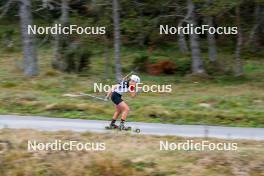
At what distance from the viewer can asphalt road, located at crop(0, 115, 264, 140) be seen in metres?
16.9

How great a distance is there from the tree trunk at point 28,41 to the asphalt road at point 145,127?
7.86 m

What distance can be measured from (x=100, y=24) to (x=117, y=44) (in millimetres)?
5453

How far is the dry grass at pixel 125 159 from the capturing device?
14609 millimetres

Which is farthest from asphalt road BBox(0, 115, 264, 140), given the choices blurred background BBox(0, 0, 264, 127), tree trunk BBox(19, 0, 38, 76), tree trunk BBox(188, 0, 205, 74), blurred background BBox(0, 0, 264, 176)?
tree trunk BBox(188, 0, 205, 74)

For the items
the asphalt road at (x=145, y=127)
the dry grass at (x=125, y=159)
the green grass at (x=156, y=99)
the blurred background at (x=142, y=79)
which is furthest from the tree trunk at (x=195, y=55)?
the dry grass at (x=125, y=159)

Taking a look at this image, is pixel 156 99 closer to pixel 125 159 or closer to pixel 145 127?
pixel 145 127

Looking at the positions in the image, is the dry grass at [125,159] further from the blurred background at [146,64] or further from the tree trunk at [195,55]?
the tree trunk at [195,55]

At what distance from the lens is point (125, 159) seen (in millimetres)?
14867

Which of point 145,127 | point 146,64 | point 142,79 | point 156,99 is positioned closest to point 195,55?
point 142,79

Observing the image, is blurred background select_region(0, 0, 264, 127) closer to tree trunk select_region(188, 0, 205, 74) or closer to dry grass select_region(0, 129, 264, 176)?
tree trunk select_region(188, 0, 205, 74)

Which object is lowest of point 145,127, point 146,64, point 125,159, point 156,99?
point 125,159

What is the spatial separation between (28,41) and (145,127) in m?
11.0

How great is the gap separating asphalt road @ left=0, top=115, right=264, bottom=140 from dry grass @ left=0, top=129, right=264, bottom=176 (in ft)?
3.24

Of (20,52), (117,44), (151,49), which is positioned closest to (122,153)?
(117,44)
